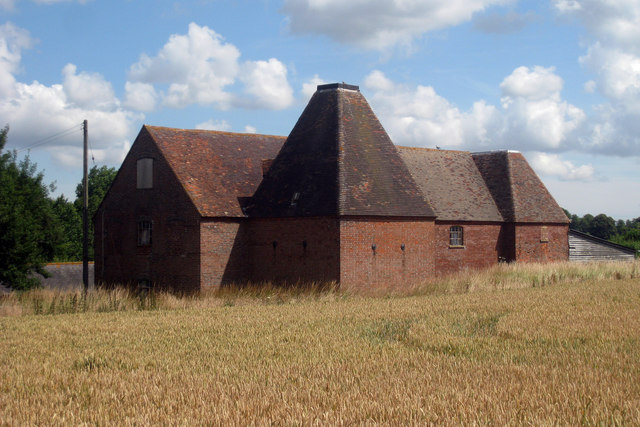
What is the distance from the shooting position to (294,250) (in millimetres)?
27312

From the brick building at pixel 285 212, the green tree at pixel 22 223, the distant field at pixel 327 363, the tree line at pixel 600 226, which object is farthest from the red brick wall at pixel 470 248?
the tree line at pixel 600 226

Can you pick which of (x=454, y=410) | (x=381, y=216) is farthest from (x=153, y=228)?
(x=454, y=410)

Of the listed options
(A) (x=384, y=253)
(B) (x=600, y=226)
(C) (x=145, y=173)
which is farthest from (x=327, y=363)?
(B) (x=600, y=226)

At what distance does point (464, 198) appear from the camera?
1362 inches

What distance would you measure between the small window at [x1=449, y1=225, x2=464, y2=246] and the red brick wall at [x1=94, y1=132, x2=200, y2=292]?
1267 centimetres

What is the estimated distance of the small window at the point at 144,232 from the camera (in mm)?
29891

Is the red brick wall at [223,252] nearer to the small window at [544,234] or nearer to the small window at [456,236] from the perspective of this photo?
the small window at [456,236]

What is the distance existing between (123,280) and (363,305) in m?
14.7

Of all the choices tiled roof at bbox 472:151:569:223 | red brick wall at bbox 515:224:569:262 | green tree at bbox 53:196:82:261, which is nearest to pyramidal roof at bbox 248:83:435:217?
red brick wall at bbox 515:224:569:262

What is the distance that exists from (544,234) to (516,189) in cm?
284

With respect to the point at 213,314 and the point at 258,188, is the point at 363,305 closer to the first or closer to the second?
the point at 213,314

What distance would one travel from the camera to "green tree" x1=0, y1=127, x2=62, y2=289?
30.0 meters

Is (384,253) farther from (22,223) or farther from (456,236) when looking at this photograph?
(22,223)

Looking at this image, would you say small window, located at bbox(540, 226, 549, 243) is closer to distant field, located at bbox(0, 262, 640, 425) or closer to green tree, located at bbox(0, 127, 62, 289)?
distant field, located at bbox(0, 262, 640, 425)
